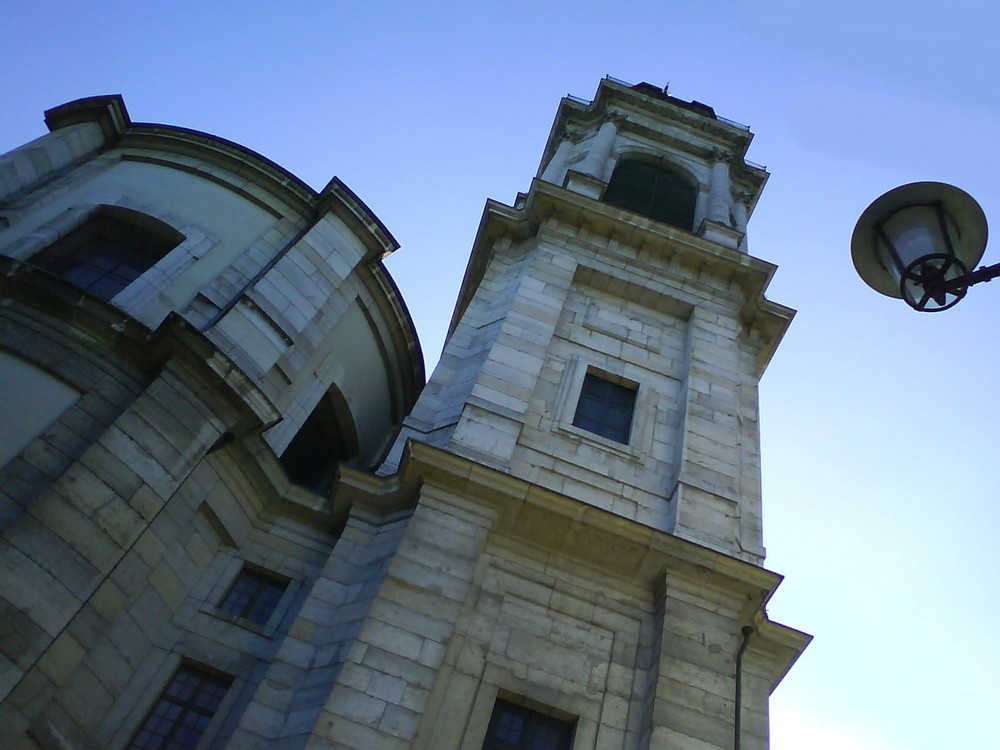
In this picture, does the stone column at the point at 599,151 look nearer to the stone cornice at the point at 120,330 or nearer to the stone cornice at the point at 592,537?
the stone cornice at the point at 592,537

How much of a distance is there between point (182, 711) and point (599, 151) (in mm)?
20460

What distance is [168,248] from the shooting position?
1648 cm

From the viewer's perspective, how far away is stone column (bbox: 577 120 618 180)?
25469mm

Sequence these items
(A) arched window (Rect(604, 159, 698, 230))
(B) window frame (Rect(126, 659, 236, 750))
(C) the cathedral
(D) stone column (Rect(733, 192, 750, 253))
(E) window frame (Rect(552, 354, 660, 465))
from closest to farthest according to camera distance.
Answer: (C) the cathedral → (B) window frame (Rect(126, 659, 236, 750)) → (E) window frame (Rect(552, 354, 660, 465)) → (D) stone column (Rect(733, 192, 750, 253)) → (A) arched window (Rect(604, 159, 698, 230))

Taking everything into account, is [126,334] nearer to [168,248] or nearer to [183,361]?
[183,361]

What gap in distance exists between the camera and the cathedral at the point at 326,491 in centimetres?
1080

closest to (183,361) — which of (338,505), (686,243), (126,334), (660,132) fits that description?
(126,334)

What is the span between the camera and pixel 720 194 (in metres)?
26.6

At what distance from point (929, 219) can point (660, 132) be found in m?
24.3

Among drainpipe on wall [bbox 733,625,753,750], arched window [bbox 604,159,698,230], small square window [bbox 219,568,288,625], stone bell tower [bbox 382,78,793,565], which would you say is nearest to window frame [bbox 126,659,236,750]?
small square window [bbox 219,568,288,625]

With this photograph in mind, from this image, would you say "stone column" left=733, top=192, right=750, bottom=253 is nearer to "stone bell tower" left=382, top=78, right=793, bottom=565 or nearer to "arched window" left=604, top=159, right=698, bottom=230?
"stone bell tower" left=382, top=78, right=793, bottom=565

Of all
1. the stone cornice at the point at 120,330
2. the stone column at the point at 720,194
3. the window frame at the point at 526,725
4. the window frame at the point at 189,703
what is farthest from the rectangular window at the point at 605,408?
the stone column at the point at 720,194

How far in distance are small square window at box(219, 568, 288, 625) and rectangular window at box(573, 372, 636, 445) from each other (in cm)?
600

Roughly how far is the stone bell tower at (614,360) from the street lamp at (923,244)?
7.11m
